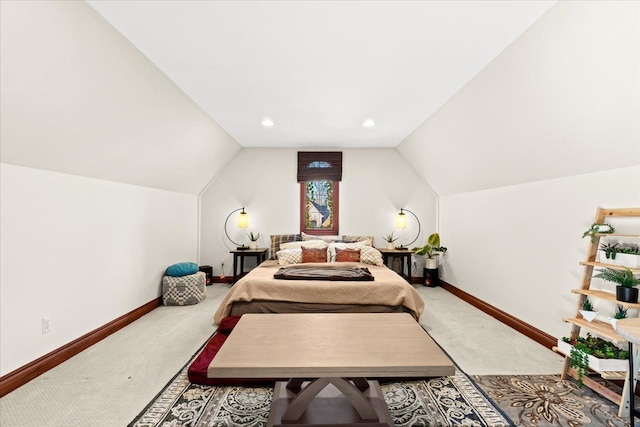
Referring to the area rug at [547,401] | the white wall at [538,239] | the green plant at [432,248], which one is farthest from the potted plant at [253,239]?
the area rug at [547,401]

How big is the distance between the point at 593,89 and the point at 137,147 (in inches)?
154

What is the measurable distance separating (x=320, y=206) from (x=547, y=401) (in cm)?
416

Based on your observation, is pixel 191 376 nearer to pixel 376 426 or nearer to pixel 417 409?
pixel 376 426

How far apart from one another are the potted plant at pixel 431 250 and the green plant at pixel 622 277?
296 cm

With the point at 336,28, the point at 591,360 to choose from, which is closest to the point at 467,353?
the point at 591,360

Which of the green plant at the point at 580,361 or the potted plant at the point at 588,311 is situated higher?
the potted plant at the point at 588,311

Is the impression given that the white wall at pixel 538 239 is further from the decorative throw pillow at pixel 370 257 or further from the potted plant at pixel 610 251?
the decorative throw pillow at pixel 370 257

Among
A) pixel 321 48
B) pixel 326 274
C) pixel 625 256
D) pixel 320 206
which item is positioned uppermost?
pixel 321 48

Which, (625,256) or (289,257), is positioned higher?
(625,256)

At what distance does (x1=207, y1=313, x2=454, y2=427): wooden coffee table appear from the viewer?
1.49 m

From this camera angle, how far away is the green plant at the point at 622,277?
203 centimetres

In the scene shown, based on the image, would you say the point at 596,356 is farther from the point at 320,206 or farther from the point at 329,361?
the point at 320,206

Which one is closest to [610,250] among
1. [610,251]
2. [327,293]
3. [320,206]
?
[610,251]

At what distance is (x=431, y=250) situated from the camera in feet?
17.3
